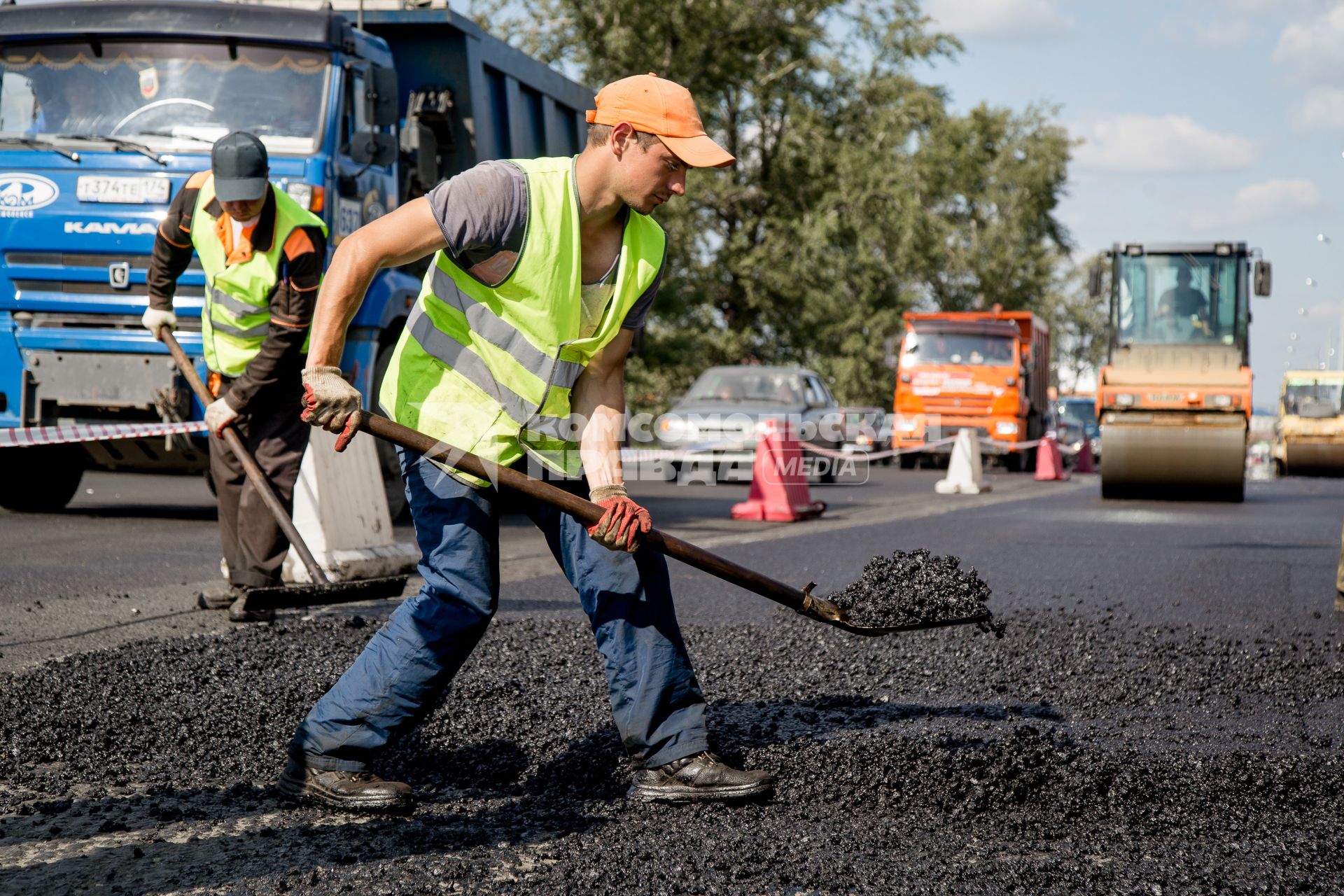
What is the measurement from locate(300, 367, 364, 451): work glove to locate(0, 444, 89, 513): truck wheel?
24.7ft

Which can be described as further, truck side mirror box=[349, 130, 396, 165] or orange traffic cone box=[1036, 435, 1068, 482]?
orange traffic cone box=[1036, 435, 1068, 482]

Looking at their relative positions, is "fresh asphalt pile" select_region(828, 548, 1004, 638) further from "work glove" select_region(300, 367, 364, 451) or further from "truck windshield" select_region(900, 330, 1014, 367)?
"truck windshield" select_region(900, 330, 1014, 367)

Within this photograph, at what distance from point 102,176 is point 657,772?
6.78 meters

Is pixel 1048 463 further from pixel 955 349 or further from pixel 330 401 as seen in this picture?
pixel 330 401

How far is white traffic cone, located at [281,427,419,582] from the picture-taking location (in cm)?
686

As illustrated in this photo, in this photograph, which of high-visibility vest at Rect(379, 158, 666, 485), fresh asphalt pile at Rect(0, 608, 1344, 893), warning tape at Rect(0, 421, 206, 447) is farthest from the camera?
warning tape at Rect(0, 421, 206, 447)

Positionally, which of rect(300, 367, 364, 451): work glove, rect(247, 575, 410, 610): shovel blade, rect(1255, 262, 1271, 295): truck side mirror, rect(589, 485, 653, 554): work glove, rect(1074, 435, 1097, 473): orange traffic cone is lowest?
rect(1074, 435, 1097, 473): orange traffic cone

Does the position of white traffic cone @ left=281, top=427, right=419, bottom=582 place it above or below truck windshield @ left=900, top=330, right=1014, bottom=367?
below

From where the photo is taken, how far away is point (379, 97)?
359 inches

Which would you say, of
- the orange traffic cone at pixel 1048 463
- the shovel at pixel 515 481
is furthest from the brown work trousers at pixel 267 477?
the orange traffic cone at pixel 1048 463

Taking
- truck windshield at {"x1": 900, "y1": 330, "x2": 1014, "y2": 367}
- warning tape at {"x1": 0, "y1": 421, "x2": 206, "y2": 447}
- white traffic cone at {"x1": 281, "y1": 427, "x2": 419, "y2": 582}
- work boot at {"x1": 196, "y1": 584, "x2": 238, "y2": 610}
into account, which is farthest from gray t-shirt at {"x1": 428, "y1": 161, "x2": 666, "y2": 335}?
truck windshield at {"x1": 900, "y1": 330, "x2": 1014, "y2": 367}

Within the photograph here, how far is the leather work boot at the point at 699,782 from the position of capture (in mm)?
3551

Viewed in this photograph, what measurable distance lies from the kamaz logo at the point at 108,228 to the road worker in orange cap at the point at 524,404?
6.03 meters

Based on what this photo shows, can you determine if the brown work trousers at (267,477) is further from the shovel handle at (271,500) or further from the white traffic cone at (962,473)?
the white traffic cone at (962,473)
